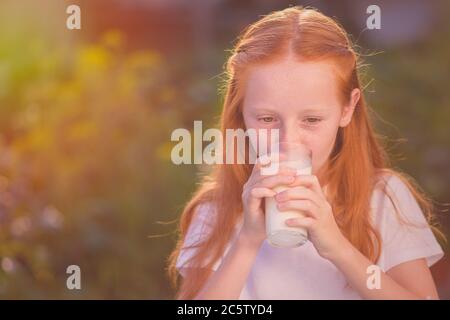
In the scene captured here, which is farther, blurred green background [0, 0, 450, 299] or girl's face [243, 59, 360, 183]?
blurred green background [0, 0, 450, 299]

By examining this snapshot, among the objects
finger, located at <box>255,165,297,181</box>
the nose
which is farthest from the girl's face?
finger, located at <box>255,165,297,181</box>

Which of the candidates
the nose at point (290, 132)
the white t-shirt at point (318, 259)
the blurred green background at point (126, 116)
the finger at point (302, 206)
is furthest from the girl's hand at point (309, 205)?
the blurred green background at point (126, 116)

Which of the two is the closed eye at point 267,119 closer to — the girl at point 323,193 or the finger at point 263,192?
the girl at point 323,193

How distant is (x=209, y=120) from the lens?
247 cm

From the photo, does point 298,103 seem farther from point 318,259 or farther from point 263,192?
point 318,259

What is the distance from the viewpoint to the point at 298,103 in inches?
58.6

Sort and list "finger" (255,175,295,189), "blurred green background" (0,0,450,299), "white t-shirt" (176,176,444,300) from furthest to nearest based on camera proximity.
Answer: "blurred green background" (0,0,450,299) → "white t-shirt" (176,176,444,300) → "finger" (255,175,295,189)

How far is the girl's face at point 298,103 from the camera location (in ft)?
4.85

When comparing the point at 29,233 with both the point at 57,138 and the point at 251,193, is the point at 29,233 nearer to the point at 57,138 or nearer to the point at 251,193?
the point at 57,138

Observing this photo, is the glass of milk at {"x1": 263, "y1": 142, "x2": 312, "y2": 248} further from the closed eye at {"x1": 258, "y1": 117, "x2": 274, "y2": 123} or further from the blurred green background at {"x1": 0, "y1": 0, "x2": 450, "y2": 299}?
the blurred green background at {"x1": 0, "y1": 0, "x2": 450, "y2": 299}

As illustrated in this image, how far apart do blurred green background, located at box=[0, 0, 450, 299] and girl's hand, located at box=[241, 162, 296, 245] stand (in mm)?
866

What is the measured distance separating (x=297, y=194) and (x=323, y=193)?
153mm

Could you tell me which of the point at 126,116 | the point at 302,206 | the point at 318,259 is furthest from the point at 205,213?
the point at 126,116

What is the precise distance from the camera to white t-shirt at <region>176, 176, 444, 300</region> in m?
1.59
